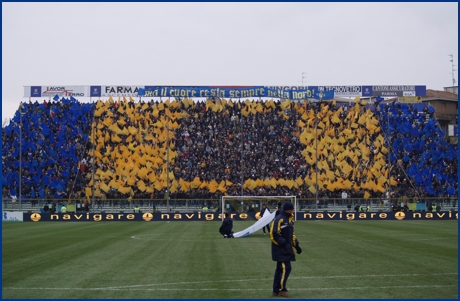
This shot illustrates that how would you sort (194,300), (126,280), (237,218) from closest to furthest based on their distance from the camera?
1. (194,300)
2. (126,280)
3. (237,218)

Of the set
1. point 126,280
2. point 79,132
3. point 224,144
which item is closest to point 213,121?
point 224,144

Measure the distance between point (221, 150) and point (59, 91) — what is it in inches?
1098

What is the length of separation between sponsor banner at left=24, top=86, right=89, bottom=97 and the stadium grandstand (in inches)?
96.7

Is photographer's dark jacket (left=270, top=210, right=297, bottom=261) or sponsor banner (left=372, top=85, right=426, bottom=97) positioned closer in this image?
photographer's dark jacket (left=270, top=210, right=297, bottom=261)

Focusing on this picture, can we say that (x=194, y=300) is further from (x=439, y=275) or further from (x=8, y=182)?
(x=8, y=182)

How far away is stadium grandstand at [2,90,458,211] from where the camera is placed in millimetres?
80125

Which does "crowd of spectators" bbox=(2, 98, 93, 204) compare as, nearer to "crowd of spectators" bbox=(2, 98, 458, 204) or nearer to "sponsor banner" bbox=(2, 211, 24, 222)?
"crowd of spectators" bbox=(2, 98, 458, 204)

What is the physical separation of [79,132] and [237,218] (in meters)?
33.0

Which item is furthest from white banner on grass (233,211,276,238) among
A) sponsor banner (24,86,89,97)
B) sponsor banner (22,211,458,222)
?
sponsor banner (24,86,89,97)

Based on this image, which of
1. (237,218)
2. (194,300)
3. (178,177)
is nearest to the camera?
(194,300)

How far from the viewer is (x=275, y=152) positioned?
83.1m

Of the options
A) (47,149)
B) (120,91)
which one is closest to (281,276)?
(47,149)

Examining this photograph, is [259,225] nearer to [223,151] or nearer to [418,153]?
[223,151]

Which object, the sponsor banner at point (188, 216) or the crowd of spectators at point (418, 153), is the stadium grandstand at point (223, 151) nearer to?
the crowd of spectators at point (418, 153)
